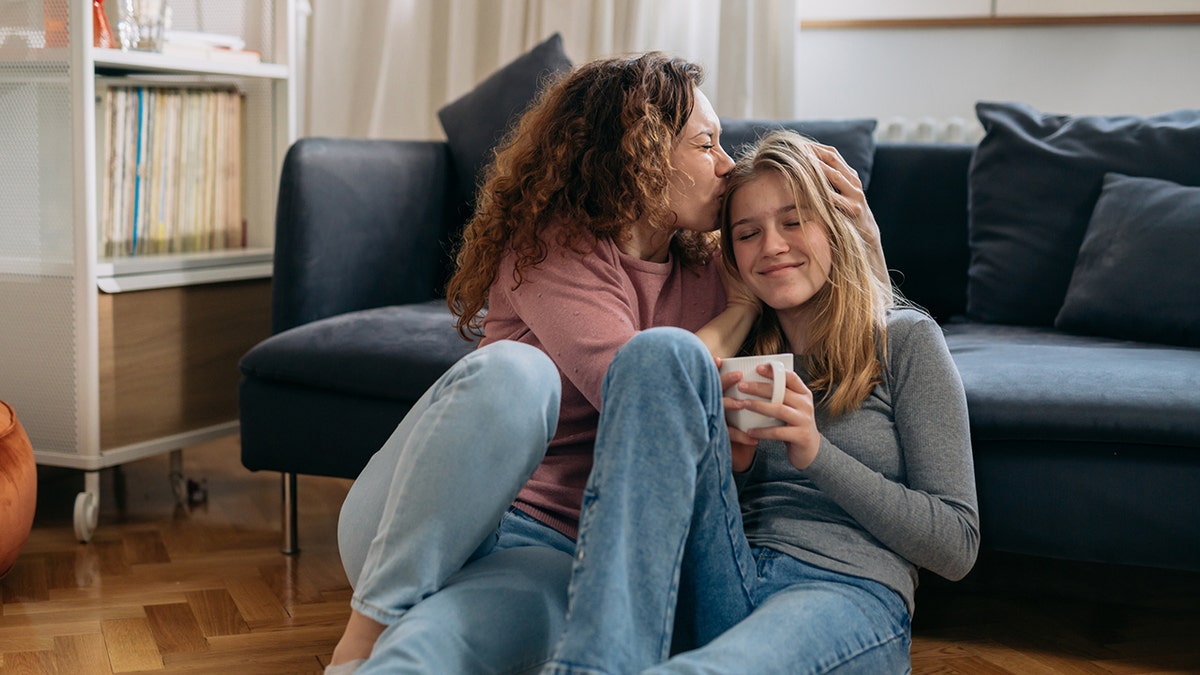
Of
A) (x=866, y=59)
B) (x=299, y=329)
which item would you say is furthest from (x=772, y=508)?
(x=866, y=59)

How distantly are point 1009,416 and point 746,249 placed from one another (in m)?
0.41

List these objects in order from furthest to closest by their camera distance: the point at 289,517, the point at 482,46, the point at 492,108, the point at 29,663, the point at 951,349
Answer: the point at 482,46 → the point at 492,108 → the point at 289,517 → the point at 951,349 → the point at 29,663

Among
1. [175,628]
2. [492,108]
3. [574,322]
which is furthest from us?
[492,108]

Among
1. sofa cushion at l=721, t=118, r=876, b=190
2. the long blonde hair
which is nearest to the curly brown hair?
the long blonde hair

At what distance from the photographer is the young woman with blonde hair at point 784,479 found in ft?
3.21

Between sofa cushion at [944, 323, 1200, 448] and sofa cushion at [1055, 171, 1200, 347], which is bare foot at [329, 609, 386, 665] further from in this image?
sofa cushion at [1055, 171, 1200, 347]

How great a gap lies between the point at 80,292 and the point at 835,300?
1336mm

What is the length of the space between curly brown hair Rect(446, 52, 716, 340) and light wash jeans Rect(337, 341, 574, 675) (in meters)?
0.22

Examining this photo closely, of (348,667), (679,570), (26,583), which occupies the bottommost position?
(26,583)

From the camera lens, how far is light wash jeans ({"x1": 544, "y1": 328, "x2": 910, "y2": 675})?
3.10 ft

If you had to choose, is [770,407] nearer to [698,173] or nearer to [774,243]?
[774,243]

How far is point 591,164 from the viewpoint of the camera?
1.28 meters

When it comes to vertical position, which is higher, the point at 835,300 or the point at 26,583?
the point at 835,300

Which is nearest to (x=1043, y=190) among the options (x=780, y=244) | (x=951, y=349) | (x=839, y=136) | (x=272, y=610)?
(x=839, y=136)
